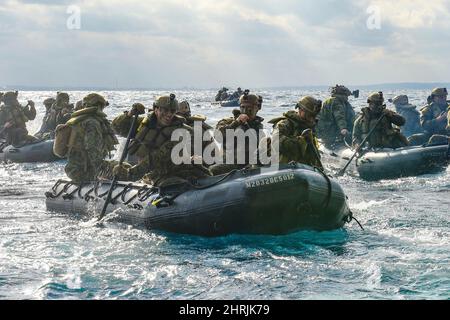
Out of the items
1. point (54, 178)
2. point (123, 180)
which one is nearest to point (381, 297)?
point (123, 180)

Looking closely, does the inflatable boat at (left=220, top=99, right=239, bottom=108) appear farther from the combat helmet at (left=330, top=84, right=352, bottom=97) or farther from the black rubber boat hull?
the black rubber boat hull

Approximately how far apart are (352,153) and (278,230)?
998cm

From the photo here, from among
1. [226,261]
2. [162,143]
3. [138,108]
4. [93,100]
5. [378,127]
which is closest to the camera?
[226,261]

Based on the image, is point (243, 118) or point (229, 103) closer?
point (243, 118)

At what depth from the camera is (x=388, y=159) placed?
1948cm

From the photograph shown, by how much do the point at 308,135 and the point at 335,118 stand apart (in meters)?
10.6

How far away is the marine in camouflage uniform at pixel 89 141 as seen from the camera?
48.6ft

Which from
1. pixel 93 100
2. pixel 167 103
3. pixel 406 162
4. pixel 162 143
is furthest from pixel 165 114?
pixel 406 162

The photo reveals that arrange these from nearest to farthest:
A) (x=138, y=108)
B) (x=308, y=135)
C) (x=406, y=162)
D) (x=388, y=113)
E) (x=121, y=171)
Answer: (x=308, y=135), (x=138, y=108), (x=121, y=171), (x=406, y=162), (x=388, y=113)

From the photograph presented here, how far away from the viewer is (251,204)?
Answer: 442 inches

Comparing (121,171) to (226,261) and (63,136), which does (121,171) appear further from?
(226,261)

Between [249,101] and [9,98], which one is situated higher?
[249,101]

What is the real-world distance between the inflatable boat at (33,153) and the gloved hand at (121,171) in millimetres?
10713

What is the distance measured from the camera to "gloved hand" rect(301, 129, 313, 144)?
40.0 ft
